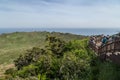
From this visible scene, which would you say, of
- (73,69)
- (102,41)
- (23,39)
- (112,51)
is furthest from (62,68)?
(23,39)

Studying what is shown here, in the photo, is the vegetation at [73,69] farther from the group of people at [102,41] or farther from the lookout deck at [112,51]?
the group of people at [102,41]

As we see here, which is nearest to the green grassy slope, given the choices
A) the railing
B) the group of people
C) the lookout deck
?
the group of people

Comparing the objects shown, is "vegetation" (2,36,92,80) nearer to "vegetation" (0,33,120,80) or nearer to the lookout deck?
"vegetation" (0,33,120,80)

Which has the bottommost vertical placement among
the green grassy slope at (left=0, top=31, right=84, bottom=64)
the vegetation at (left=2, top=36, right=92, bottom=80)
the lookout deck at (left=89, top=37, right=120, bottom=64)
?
the green grassy slope at (left=0, top=31, right=84, bottom=64)

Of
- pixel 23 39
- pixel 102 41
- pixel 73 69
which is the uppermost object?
pixel 102 41

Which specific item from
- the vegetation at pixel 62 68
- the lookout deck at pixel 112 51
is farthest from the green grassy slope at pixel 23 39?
the lookout deck at pixel 112 51

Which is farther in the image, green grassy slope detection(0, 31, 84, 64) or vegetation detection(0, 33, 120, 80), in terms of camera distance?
green grassy slope detection(0, 31, 84, 64)

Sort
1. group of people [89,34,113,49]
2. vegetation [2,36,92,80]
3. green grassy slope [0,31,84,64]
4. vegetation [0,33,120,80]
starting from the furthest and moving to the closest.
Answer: green grassy slope [0,31,84,64], group of people [89,34,113,49], vegetation [2,36,92,80], vegetation [0,33,120,80]

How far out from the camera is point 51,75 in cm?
2061

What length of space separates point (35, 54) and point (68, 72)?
11771mm

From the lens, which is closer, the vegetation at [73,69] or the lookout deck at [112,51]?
the vegetation at [73,69]

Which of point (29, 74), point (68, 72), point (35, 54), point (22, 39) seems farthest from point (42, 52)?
point (22, 39)

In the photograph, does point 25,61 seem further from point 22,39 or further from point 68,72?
point 22,39

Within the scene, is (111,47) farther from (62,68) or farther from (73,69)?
(62,68)
